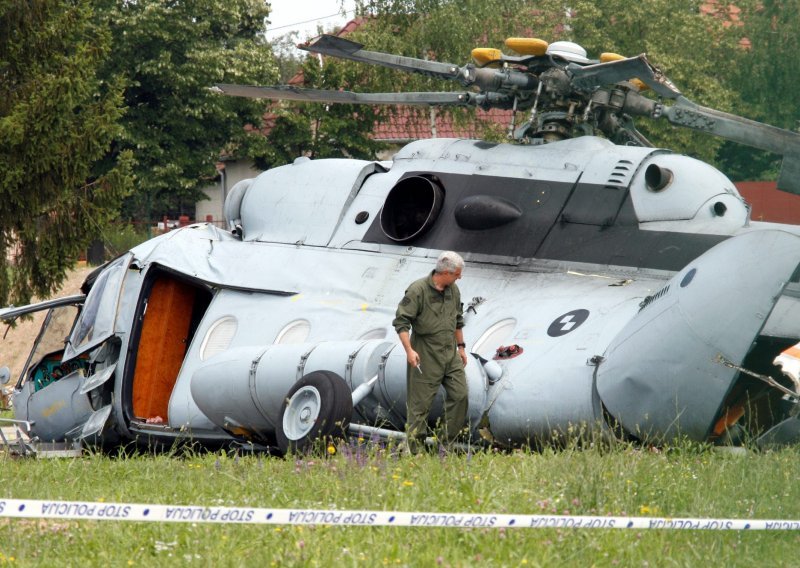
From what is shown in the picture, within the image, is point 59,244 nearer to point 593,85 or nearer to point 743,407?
point 593,85

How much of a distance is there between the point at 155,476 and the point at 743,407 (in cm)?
426

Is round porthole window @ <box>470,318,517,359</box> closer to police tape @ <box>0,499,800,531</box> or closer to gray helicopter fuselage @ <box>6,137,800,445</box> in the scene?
gray helicopter fuselage @ <box>6,137,800,445</box>

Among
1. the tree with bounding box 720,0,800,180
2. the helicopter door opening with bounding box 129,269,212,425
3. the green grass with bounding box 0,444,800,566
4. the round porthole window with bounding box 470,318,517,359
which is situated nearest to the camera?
the green grass with bounding box 0,444,800,566

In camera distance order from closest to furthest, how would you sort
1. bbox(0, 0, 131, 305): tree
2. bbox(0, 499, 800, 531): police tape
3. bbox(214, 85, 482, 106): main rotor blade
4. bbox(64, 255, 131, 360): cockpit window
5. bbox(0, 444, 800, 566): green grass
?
1. bbox(0, 499, 800, 531): police tape
2. bbox(0, 444, 800, 566): green grass
3. bbox(64, 255, 131, 360): cockpit window
4. bbox(214, 85, 482, 106): main rotor blade
5. bbox(0, 0, 131, 305): tree

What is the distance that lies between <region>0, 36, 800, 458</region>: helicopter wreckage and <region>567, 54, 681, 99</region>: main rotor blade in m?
0.03

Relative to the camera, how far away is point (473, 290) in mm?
10867

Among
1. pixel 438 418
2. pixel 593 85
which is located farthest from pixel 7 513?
pixel 593 85

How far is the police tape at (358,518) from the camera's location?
5.66 metres

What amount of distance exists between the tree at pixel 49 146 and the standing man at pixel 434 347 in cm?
1251

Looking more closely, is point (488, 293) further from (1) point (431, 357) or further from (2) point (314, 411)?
(2) point (314, 411)

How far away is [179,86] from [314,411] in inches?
1095

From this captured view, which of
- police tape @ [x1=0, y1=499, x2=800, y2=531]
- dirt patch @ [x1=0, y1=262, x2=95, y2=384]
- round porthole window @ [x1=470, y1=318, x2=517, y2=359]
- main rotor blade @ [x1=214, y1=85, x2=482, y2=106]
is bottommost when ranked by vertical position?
dirt patch @ [x1=0, y1=262, x2=95, y2=384]

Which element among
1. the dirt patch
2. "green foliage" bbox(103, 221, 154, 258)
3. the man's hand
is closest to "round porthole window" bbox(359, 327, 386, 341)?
the man's hand

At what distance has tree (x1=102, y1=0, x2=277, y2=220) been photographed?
35.6 metres
